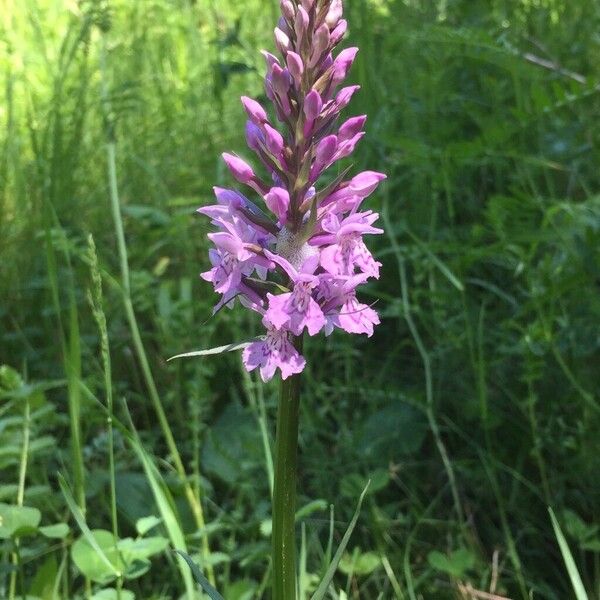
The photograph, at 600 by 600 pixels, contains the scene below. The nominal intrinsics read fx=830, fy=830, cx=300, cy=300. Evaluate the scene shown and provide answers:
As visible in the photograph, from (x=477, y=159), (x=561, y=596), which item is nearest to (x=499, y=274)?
(x=477, y=159)

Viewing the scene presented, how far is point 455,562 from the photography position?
1.66 m

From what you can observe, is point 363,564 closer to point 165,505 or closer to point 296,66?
point 165,505

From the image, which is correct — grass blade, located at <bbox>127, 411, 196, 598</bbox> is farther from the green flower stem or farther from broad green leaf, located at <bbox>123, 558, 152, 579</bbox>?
the green flower stem

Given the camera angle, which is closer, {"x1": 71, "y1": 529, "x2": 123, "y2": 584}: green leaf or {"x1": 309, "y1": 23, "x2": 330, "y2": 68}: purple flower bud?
{"x1": 309, "y1": 23, "x2": 330, "y2": 68}: purple flower bud

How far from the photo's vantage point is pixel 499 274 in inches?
95.6

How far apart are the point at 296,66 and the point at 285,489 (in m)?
0.53

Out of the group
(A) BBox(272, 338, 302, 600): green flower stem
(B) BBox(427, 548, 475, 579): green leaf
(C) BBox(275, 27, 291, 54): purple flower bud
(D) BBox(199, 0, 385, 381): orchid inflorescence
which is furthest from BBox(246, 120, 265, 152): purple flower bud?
(B) BBox(427, 548, 475, 579): green leaf

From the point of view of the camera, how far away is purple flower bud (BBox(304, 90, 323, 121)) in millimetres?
1014

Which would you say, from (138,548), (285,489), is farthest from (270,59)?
(138,548)

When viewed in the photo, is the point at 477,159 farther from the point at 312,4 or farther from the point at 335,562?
the point at 335,562

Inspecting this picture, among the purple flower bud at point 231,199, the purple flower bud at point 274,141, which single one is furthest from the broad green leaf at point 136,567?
the purple flower bud at point 274,141

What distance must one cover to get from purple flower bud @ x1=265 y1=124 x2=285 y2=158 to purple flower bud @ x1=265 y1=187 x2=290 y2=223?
2.2 inches

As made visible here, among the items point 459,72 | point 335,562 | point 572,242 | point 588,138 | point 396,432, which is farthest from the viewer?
point 459,72

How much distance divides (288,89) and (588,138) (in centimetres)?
155
